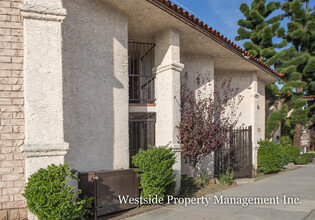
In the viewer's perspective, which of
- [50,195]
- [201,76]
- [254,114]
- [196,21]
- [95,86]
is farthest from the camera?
[254,114]

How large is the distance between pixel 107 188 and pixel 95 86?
224cm

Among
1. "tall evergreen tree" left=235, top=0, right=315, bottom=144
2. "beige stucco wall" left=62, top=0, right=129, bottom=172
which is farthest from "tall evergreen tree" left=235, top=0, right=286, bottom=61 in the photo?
"beige stucco wall" left=62, top=0, right=129, bottom=172

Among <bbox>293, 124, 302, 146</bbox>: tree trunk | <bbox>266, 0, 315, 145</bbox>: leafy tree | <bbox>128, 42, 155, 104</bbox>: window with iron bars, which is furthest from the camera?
<bbox>293, 124, 302, 146</bbox>: tree trunk

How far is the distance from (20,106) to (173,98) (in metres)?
3.88

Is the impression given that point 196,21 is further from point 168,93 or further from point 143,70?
point 143,70

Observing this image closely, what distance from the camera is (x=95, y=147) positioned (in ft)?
19.9

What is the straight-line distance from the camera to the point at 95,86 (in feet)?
20.3

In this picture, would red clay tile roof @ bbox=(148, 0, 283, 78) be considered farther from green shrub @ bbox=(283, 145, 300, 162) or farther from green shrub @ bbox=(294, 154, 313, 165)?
green shrub @ bbox=(294, 154, 313, 165)

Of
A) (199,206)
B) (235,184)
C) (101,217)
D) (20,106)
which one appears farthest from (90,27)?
(235,184)

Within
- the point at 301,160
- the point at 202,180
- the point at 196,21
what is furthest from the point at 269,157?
the point at 196,21

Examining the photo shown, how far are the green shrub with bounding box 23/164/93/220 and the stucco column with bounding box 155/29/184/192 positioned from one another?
3.49 m

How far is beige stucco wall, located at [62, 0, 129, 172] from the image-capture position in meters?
5.68

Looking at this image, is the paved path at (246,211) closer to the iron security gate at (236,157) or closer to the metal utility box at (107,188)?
the metal utility box at (107,188)

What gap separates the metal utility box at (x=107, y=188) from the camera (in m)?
5.32
